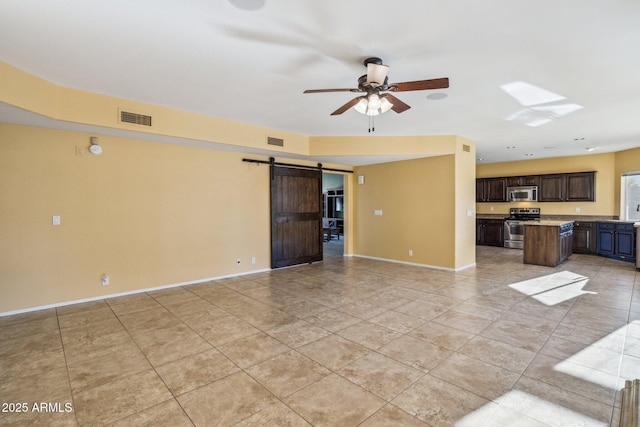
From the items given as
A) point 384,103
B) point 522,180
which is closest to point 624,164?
point 522,180

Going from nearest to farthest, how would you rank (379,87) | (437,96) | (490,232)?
(379,87)
(437,96)
(490,232)

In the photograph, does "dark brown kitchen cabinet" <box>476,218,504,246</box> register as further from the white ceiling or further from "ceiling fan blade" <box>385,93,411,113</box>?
"ceiling fan blade" <box>385,93,411,113</box>

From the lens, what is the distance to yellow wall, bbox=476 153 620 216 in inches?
302

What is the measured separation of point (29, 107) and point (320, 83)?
10.4 feet

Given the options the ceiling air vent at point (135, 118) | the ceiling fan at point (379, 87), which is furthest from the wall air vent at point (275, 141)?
the ceiling fan at point (379, 87)

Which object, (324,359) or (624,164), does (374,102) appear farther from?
(624,164)

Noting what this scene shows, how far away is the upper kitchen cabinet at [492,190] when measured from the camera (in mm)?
9328

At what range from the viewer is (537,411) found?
194 centimetres

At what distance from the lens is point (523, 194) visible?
29.0 feet

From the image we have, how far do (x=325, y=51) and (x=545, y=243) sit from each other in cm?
644

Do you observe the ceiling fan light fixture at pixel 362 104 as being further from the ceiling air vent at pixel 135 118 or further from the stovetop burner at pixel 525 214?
the stovetop burner at pixel 525 214

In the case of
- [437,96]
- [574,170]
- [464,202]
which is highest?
[437,96]

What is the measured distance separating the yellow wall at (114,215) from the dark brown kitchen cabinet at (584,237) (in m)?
8.36

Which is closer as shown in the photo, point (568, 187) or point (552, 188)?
point (568, 187)
